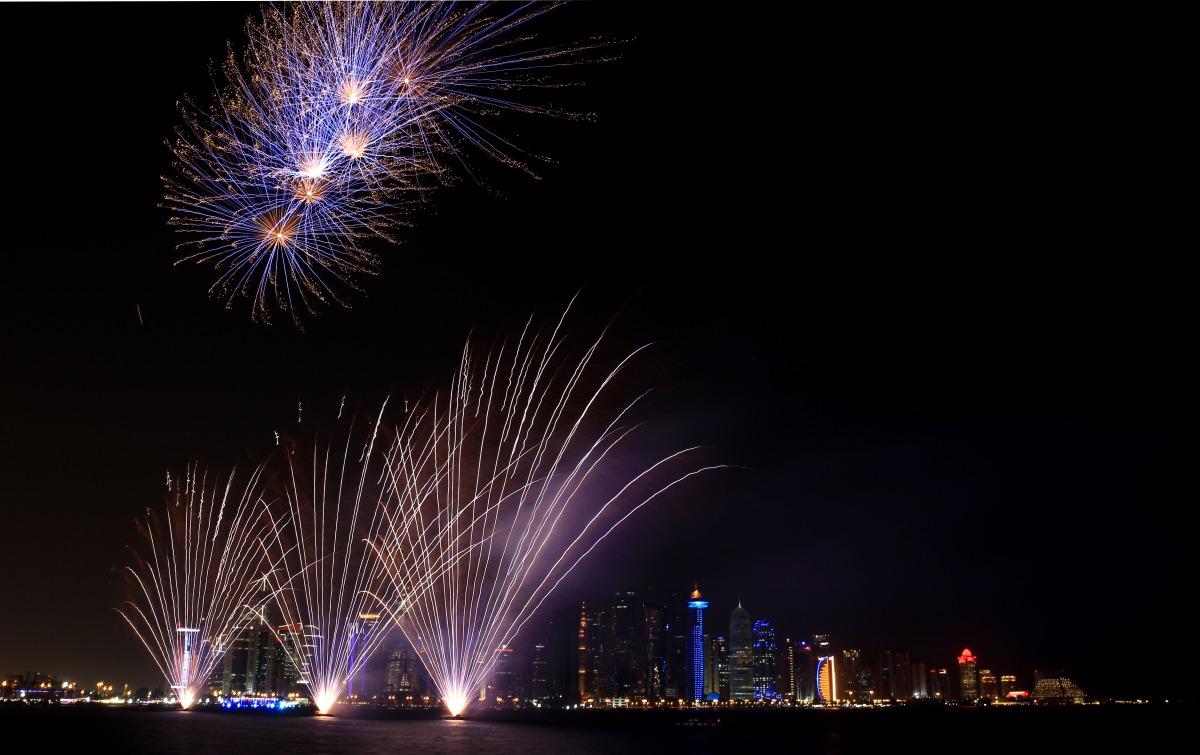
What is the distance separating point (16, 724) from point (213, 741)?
3385 cm

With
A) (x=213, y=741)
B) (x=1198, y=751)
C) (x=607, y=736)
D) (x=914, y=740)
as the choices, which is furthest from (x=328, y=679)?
(x=1198, y=751)

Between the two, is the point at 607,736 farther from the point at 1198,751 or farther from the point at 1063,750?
the point at 1198,751

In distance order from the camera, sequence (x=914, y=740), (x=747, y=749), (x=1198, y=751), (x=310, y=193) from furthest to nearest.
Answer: (x=914, y=740)
(x=1198, y=751)
(x=747, y=749)
(x=310, y=193)

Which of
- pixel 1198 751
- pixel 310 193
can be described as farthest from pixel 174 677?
pixel 1198 751

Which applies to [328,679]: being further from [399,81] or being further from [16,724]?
[399,81]

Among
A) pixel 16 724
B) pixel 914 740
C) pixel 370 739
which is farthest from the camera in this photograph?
pixel 914 740

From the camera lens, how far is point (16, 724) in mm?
66625

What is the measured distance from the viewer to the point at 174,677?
52656 millimetres

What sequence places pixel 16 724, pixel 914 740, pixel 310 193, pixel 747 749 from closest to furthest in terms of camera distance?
pixel 310 193, pixel 747 749, pixel 16 724, pixel 914 740

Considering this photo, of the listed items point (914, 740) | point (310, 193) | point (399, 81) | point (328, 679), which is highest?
point (399, 81)

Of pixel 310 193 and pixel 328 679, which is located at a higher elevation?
pixel 310 193

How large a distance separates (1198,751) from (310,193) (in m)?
65.1

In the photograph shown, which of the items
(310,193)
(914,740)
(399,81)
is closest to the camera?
(399,81)

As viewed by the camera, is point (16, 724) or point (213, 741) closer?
point (213, 741)
